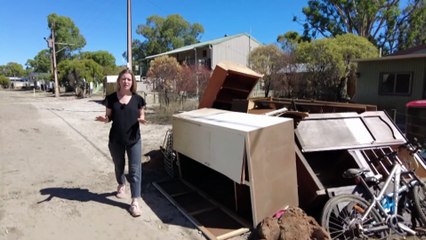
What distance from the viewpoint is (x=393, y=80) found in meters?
17.5

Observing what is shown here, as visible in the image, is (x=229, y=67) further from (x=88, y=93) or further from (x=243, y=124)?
(x=88, y=93)

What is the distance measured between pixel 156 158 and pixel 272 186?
12.2 feet

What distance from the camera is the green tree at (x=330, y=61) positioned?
63.6 feet

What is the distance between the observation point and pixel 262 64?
2234cm

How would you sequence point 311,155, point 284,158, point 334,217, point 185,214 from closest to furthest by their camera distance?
point 334,217 < point 284,158 < point 185,214 < point 311,155

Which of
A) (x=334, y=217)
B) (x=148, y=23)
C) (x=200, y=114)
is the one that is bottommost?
(x=334, y=217)

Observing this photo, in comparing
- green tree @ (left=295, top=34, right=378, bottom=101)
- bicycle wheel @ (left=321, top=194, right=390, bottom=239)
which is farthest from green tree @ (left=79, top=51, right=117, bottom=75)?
bicycle wheel @ (left=321, top=194, right=390, bottom=239)

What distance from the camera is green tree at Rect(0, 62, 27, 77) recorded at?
424 feet

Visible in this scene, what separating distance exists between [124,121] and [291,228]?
7.61ft

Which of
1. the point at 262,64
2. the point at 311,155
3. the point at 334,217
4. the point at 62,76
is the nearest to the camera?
the point at 334,217

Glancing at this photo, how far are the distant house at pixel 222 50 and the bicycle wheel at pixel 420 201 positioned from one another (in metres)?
29.2

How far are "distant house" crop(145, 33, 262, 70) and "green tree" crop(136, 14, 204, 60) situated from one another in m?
31.6

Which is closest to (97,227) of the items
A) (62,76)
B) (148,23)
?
(62,76)

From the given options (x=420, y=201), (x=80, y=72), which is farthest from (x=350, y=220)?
(x=80, y=72)
